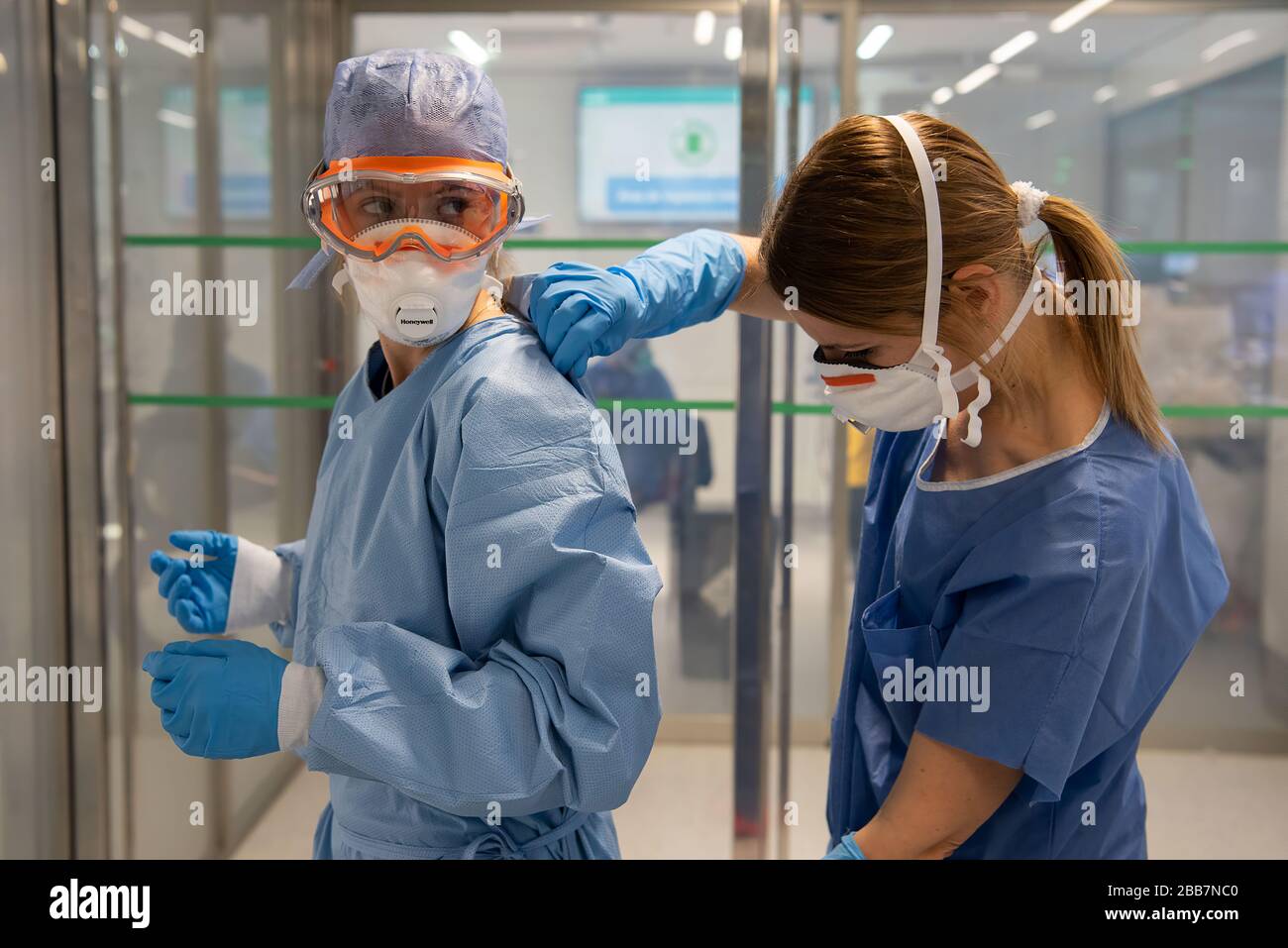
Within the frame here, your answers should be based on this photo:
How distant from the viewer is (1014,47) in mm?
2152

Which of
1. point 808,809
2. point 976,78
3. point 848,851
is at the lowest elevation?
point 808,809

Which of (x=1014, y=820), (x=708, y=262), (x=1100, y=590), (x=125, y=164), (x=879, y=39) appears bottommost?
(x=1014, y=820)

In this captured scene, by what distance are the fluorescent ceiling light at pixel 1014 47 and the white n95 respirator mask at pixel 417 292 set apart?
1452 mm

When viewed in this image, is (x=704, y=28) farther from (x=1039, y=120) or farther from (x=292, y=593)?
(x=292, y=593)

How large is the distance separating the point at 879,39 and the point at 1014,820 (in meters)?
1.57

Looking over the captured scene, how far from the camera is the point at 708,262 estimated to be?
54.7 inches

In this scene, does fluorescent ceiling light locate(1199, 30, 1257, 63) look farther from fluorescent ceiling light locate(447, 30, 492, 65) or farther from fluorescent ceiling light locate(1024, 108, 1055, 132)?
fluorescent ceiling light locate(447, 30, 492, 65)

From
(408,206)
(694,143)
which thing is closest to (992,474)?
(408,206)

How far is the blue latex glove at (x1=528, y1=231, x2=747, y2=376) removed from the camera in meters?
1.14

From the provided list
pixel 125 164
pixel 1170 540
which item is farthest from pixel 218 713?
pixel 125 164

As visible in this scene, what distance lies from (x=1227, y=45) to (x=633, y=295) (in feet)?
5.36

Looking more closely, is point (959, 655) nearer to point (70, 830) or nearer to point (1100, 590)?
point (1100, 590)

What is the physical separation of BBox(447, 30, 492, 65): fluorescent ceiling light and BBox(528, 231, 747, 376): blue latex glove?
94cm

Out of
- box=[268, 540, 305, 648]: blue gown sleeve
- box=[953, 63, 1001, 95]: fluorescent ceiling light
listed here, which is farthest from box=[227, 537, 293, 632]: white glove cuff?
box=[953, 63, 1001, 95]: fluorescent ceiling light
